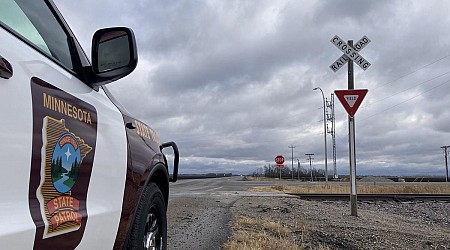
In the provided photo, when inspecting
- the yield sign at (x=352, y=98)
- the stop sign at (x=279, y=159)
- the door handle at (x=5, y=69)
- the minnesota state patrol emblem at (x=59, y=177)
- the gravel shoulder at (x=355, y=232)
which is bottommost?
the gravel shoulder at (x=355, y=232)

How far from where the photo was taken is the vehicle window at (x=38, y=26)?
2.08m

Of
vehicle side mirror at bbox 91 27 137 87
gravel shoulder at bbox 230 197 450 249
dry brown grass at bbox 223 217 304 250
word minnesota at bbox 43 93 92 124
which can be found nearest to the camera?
word minnesota at bbox 43 93 92 124

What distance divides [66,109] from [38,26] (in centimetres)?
51

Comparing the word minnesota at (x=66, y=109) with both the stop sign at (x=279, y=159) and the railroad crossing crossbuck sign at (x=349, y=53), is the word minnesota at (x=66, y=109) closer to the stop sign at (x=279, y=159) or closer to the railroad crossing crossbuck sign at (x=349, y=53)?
the railroad crossing crossbuck sign at (x=349, y=53)

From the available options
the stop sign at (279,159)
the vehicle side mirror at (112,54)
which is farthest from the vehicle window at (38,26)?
the stop sign at (279,159)

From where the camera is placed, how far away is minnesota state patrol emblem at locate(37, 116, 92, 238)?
1944 mm

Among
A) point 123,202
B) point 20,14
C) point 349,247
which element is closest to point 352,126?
point 349,247

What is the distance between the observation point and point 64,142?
2.12 m

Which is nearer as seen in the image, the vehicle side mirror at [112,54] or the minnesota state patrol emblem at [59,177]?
the minnesota state patrol emblem at [59,177]

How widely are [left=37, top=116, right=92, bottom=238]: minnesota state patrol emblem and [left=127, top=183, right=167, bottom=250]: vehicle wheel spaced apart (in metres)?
0.90

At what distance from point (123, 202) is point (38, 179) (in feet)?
3.42

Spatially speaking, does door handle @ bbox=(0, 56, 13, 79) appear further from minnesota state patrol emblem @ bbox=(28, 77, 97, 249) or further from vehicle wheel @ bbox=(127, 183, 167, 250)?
vehicle wheel @ bbox=(127, 183, 167, 250)

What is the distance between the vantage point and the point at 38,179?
1.89 m

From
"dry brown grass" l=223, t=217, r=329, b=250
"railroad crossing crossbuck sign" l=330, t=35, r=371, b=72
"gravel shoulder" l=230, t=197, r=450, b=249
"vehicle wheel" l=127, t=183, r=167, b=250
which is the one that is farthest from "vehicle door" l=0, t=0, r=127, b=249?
"railroad crossing crossbuck sign" l=330, t=35, r=371, b=72
